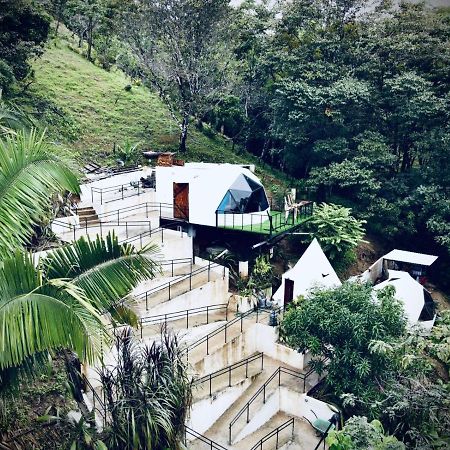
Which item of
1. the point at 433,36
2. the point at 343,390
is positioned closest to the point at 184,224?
the point at 343,390

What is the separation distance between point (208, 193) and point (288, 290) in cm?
491

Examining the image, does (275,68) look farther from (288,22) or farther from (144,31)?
(144,31)

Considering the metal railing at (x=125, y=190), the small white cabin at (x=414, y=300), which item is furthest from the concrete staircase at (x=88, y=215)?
the small white cabin at (x=414, y=300)

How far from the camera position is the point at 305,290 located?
54.7ft

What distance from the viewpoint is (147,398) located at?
8.07 meters

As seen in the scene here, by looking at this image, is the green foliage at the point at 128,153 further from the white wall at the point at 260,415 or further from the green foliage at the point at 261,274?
the white wall at the point at 260,415

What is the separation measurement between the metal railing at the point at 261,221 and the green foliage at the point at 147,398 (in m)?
10.6

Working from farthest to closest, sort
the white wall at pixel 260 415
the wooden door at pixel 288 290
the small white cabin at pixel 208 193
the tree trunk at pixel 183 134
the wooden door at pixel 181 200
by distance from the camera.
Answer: the tree trunk at pixel 183 134 → the wooden door at pixel 181 200 → the small white cabin at pixel 208 193 → the wooden door at pixel 288 290 → the white wall at pixel 260 415

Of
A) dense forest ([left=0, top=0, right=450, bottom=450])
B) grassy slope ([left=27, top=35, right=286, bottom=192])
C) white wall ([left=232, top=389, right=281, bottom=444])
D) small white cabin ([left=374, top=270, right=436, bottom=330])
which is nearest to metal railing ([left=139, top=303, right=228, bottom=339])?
white wall ([left=232, top=389, right=281, bottom=444])

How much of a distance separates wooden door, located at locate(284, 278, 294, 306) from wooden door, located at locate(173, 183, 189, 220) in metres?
4.77

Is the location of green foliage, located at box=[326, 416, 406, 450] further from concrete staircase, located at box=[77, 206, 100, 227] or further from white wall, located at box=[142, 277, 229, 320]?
concrete staircase, located at box=[77, 206, 100, 227]

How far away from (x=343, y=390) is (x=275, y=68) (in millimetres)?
19582

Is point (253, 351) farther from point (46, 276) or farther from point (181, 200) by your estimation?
point (46, 276)

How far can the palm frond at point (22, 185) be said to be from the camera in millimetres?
5465
